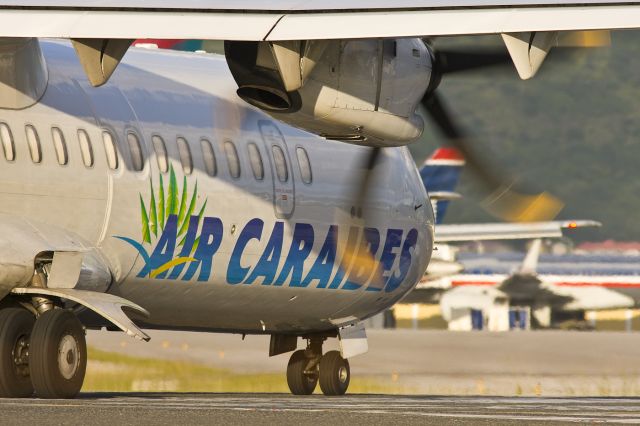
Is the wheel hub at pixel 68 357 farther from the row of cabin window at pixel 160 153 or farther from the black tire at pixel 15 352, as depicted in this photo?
the row of cabin window at pixel 160 153

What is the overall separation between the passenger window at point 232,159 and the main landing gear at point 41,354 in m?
3.62

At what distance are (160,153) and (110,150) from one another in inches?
34.1

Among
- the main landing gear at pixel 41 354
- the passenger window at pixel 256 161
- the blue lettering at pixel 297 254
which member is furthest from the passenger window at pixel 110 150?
the blue lettering at pixel 297 254

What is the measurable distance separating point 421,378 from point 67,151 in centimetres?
1710

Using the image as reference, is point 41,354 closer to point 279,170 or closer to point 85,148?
point 85,148

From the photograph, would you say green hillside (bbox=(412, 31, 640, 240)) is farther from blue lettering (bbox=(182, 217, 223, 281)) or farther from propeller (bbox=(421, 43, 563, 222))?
propeller (bbox=(421, 43, 563, 222))

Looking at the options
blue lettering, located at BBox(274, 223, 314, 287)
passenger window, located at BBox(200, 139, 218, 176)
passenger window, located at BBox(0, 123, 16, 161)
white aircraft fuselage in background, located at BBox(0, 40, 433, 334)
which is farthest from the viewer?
blue lettering, located at BBox(274, 223, 314, 287)

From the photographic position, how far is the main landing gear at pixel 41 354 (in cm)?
1520

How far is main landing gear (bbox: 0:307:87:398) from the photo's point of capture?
15195mm

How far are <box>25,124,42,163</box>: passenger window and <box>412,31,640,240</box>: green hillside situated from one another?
7062cm

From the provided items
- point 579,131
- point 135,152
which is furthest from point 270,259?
point 579,131

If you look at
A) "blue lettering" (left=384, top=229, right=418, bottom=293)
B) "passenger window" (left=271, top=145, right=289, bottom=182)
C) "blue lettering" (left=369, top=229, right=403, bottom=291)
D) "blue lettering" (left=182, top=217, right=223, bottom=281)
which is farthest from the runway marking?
"blue lettering" (left=384, top=229, right=418, bottom=293)

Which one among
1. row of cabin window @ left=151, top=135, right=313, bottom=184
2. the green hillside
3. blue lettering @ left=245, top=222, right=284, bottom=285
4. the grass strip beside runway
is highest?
the green hillside

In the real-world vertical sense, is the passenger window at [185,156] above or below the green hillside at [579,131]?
below
